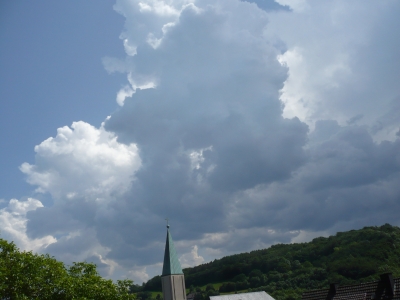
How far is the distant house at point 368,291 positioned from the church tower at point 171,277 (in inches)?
1278

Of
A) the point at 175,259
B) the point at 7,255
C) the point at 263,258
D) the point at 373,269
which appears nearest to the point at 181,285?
the point at 175,259

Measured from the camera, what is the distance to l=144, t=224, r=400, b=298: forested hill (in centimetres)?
10400

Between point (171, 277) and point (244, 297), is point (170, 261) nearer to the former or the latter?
point (171, 277)

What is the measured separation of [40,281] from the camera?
35.8 m

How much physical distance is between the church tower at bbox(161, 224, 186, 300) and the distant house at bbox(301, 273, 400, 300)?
32.5 metres

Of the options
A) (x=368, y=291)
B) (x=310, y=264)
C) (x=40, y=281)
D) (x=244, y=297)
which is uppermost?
(x=310, y=264)

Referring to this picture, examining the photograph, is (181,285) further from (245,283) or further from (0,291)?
(245,283)

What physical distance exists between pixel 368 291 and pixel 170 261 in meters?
42.1

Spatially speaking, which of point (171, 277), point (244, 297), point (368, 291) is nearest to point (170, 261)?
point (171, 277)

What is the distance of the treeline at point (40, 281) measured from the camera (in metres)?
34.9

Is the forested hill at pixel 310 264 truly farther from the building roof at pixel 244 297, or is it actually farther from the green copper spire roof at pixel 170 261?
the green copper spire roof at pixel 170 261

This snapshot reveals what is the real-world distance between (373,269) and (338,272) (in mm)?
11368

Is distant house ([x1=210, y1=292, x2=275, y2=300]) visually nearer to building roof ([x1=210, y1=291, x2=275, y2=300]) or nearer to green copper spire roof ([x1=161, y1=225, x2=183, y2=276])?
building roof ([x1=210, y1=291, x2=275, y2=300])

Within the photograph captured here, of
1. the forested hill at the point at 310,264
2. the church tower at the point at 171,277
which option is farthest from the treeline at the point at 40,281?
the forested hill at the point at 310,264
